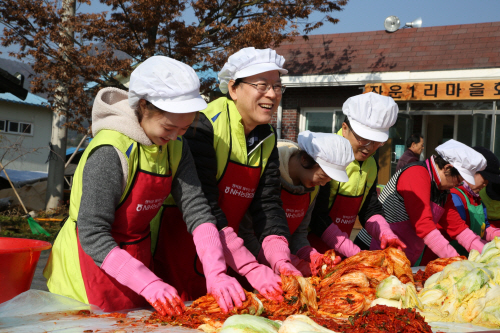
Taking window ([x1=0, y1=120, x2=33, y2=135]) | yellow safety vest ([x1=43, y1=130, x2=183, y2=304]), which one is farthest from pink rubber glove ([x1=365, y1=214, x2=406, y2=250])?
window ([x1=0, y1=120, x2=33, y2=135])

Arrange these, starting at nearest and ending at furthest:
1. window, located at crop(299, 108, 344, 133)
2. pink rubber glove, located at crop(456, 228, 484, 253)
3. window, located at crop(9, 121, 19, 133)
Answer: pink rubber glove, located at crop(456, 228, 484, 253) < window, located at crop(299, 108, 344, 133) < window, located at crop(9, 121, 19, 133)

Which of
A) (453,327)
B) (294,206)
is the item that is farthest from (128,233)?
(453,327)

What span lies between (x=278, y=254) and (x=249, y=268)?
0.77 feet

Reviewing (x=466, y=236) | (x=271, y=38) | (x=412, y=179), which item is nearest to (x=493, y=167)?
(x=466, y=236)

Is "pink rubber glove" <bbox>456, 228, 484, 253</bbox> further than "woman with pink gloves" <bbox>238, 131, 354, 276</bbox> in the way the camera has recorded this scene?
Yes

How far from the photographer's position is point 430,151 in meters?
11.6

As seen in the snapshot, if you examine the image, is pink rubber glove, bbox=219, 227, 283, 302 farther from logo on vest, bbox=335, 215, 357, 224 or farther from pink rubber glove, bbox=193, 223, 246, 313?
logo on vest, bbox=335, 215, 357, 224

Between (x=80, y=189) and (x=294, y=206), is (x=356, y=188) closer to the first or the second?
(x=294, y=206)

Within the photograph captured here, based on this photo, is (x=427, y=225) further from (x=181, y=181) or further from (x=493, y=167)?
(x=181, y=181)

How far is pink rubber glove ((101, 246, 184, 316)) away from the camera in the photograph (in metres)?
1.67

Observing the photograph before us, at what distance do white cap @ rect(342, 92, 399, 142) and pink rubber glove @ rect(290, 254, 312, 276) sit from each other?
0.93 m

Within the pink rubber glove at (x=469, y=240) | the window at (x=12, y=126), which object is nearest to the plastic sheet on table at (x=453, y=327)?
the pink rubber glove at (x=469, y=240)

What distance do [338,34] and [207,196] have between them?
11420 millimetres

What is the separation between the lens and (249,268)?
2082 mm
